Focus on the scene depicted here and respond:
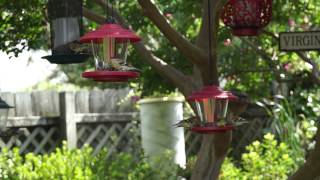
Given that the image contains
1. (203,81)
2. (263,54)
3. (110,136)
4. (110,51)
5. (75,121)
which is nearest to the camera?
(110,51)

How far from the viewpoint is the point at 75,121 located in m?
11.2

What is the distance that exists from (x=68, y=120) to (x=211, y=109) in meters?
6.21

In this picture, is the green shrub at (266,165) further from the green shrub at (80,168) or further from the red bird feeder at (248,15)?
the red bird feeder at (248,15)

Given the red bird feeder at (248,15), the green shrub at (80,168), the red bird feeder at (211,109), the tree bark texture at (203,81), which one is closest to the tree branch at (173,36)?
the tree bark texture at (203,81)

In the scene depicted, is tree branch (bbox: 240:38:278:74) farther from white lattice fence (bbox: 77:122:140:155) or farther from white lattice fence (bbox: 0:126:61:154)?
white lattice fence (bbox: 0:126:61:154)

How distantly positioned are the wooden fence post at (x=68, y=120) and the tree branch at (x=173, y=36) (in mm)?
5343

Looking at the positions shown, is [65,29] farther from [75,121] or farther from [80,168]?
[75,121]

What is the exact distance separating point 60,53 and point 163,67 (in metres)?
1.34

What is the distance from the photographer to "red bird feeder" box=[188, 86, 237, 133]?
15.9 feet

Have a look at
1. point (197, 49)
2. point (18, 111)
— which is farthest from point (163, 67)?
point (18, 111)

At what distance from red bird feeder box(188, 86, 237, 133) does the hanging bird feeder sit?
734 mm

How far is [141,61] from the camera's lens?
7.22 metres

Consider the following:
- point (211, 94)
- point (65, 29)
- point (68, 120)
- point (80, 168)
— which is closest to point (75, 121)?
point (68, 120)

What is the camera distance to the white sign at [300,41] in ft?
18.4
